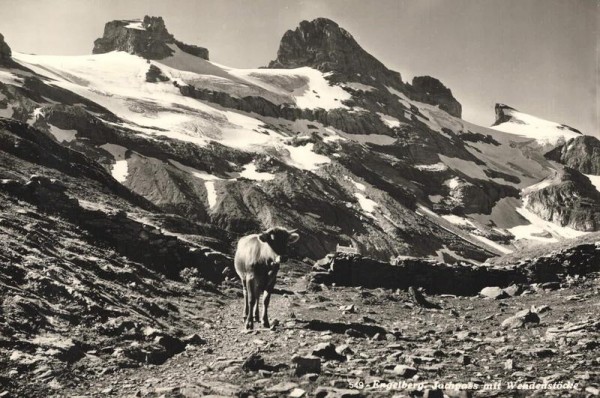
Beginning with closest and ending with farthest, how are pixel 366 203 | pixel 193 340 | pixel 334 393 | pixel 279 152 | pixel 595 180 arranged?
pixel 334 393
pixel 193 340
pixel 366 203
pixel 279 152
pixel 595 180

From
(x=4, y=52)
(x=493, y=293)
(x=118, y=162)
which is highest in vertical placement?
(x=4, y=52)

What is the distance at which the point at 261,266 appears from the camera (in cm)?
1296

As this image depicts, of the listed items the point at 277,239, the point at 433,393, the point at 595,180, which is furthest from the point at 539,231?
the point at 433,393

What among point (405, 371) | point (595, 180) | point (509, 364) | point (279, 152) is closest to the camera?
point (405, 371)

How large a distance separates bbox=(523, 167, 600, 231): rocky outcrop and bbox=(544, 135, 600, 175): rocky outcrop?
38.4 meters

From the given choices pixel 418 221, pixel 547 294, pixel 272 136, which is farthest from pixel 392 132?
pixel 547 294

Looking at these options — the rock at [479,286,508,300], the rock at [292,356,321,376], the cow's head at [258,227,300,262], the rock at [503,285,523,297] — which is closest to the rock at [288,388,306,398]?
the rock at [292,356,321,376]

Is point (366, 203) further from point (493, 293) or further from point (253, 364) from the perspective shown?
point (253, 364)

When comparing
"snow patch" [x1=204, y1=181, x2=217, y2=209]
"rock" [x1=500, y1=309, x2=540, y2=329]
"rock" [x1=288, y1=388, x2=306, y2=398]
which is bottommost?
"rock" [x1=288, y1=388, x2=306, y2=398]

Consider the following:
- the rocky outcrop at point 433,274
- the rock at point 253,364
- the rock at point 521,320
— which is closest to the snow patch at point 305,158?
the rocky outcrop at point 433,274

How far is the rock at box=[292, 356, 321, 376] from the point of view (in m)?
7.87

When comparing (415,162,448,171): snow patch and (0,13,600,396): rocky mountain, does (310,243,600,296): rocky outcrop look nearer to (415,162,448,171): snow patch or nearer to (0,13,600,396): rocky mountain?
(0,13,600,396): rocky mountain

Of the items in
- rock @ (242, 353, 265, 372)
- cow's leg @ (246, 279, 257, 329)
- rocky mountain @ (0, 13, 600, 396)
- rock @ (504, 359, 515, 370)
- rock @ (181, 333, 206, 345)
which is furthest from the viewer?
cow's leg @ (246, 279, 257, 329)

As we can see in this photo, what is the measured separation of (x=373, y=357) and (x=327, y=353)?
2.77ft
